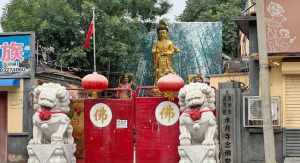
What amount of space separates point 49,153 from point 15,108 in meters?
2.32

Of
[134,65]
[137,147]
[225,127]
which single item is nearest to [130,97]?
[137,147]

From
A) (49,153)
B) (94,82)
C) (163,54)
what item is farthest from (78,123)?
(163,54)

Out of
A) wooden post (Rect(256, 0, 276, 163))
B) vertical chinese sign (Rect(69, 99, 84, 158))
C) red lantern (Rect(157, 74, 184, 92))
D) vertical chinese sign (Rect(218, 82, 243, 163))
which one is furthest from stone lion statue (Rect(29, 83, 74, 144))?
wooden post (Rect(256, 0, 276, 163))

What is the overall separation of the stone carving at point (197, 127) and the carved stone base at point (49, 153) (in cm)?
261

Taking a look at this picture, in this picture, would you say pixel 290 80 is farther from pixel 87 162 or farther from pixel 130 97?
pixel 87 162

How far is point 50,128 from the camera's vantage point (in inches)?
523

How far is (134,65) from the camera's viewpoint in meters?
27.1

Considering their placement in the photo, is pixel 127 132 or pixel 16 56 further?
pixel 16 56

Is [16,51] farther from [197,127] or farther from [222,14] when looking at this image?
Answer: [222,14]

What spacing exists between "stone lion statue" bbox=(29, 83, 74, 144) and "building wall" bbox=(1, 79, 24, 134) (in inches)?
58.6

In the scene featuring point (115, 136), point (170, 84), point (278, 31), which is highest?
point (278, 31)

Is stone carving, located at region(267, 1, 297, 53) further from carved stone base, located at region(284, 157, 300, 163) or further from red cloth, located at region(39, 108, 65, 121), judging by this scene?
red cloth, located at region(39, 108, 65, 121)

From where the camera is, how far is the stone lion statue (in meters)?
13.2

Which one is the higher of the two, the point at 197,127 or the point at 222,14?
the point at 222,14
